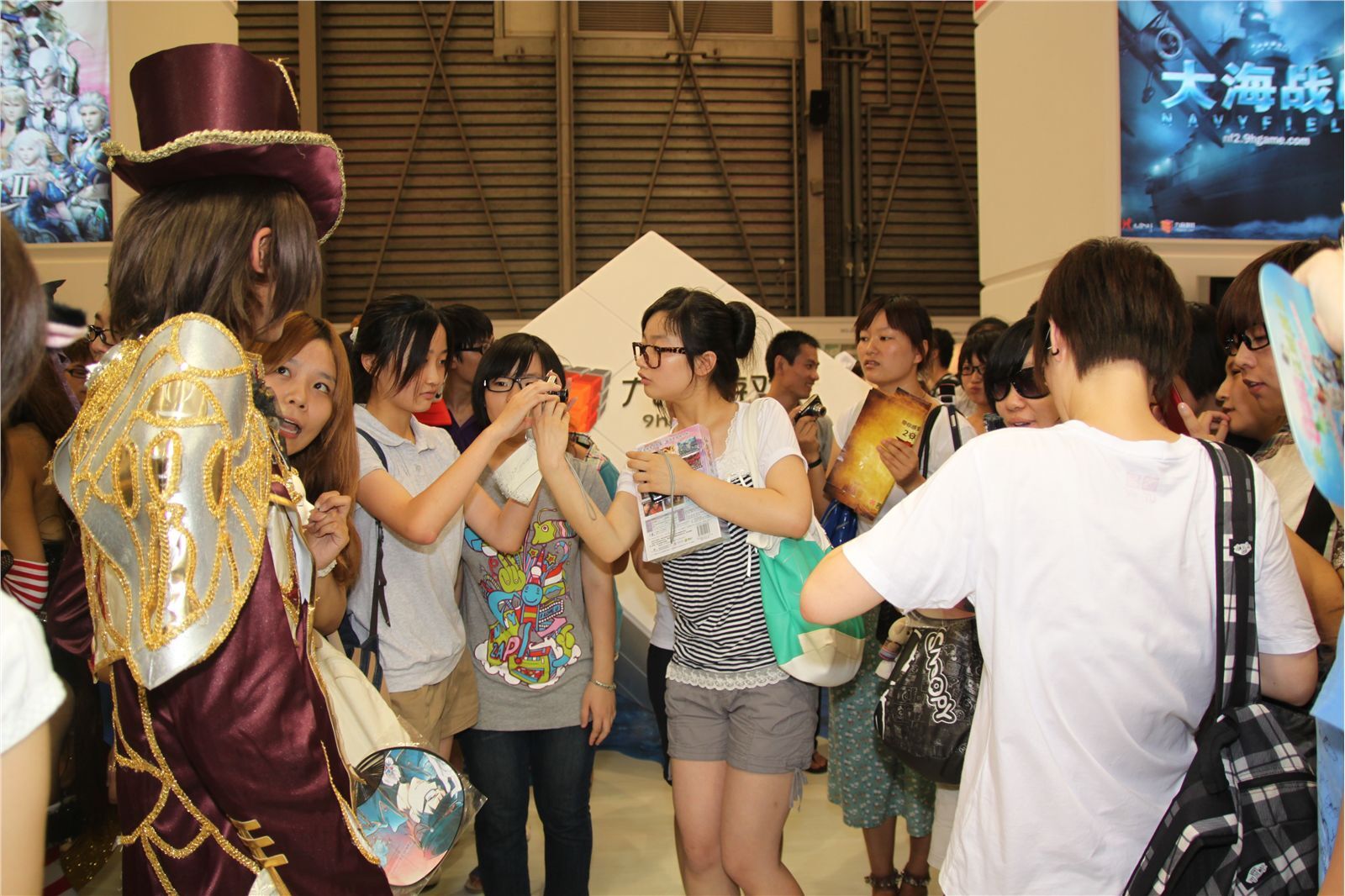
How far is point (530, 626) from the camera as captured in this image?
106 inches

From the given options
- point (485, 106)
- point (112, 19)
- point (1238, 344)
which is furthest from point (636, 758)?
point (485, 106)

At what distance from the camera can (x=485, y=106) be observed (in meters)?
10.3

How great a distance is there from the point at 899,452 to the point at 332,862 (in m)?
2.14

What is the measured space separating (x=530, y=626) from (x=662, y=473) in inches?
24.4

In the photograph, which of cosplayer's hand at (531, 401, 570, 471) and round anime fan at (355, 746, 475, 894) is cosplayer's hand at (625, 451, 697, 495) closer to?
cosplayer's hand at (531, 401, 570, 471)

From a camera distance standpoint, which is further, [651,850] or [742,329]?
[651,850]

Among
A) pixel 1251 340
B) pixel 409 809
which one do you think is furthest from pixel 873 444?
pixel 409 809

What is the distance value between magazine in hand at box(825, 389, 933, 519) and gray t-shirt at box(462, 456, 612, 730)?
93 cm

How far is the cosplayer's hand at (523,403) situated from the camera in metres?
2.33

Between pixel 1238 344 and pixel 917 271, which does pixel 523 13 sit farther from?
pixel 1238 344

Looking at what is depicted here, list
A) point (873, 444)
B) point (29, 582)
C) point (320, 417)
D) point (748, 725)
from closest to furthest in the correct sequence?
point (320, 417)
point (748, 725)
point (29, 582)
point (873, 444)

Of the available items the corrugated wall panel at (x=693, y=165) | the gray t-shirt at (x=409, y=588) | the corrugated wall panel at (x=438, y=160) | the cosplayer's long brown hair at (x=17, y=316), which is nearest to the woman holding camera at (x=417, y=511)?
the gray t-shirt at (x=409, y=588)

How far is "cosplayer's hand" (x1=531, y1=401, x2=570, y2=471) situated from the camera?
2.46 m

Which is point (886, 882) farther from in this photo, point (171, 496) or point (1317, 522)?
point (171, 496)
